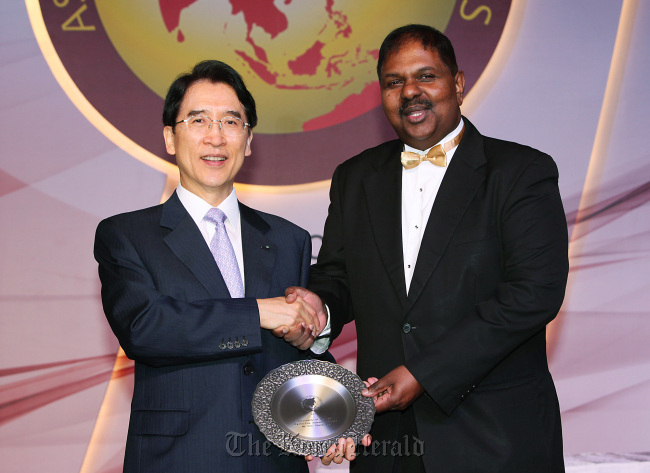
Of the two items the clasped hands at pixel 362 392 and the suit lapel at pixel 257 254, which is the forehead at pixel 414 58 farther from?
the clasped hands at pixel 362 392

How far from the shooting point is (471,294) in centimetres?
252

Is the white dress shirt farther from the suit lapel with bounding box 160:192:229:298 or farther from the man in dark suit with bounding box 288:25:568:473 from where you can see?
the man in dark suit with bounding box 288:25:568:473

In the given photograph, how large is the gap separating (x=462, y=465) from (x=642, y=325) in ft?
8.22

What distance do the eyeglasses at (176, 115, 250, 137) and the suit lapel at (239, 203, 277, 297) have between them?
0.34 metres

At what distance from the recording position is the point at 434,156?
2744mm

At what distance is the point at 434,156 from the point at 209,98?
3.07 feet

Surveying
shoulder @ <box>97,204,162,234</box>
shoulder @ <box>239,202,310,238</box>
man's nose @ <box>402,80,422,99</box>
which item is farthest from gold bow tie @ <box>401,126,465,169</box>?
shoulder @ <box>97,204,162,234</box>

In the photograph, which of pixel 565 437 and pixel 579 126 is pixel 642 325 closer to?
pixel 565 437

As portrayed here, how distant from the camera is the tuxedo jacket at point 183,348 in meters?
2.31

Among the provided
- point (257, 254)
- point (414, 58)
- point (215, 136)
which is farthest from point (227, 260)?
point (414, 58)

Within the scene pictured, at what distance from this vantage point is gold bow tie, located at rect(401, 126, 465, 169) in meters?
2.74

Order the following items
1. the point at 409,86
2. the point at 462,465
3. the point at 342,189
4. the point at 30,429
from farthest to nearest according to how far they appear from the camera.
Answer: the point at 30,429
the point at 342,189
the point at 409,86
the point at 462,465

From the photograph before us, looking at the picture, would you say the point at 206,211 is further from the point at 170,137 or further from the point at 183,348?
the point at 183,348

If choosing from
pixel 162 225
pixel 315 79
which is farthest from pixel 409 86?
pixel 315 79
